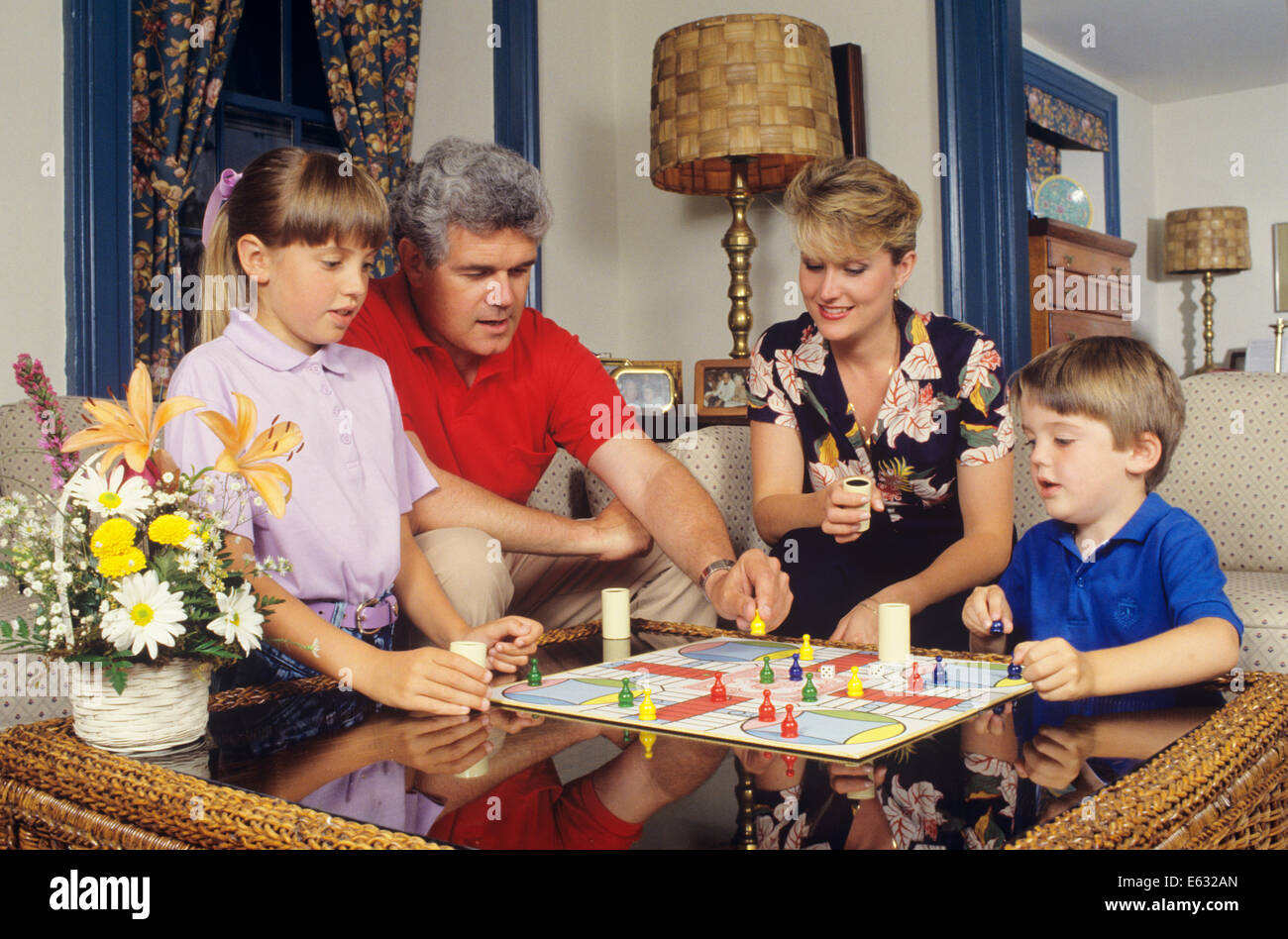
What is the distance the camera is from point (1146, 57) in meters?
6.52

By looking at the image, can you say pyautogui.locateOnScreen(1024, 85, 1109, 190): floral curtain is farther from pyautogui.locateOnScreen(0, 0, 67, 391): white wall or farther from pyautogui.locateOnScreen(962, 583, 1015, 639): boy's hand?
pyautogui.locateOnScreen(962, 583, 1015, 639): boy's hand

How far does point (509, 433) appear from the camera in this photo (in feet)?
6.43

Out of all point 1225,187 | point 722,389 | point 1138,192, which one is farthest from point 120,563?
point 1225,187

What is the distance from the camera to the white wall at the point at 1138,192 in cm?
690

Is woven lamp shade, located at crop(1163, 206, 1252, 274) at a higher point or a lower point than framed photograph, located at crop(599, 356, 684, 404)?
higher

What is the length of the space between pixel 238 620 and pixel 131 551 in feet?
0.35

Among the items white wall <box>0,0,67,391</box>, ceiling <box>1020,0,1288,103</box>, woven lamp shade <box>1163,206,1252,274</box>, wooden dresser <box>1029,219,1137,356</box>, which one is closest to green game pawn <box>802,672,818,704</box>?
white wall <box>0,0,67,391</box>

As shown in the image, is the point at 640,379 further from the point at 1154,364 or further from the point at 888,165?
the point at 1154,364

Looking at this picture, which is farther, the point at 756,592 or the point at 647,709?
the point at 756,592

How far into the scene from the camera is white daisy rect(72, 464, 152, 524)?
0.98 metres

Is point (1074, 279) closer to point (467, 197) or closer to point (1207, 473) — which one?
point (1207, 473)

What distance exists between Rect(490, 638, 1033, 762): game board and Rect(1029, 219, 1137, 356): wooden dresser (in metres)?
3.00

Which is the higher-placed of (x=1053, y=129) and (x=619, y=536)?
(x=1053, y=129)
